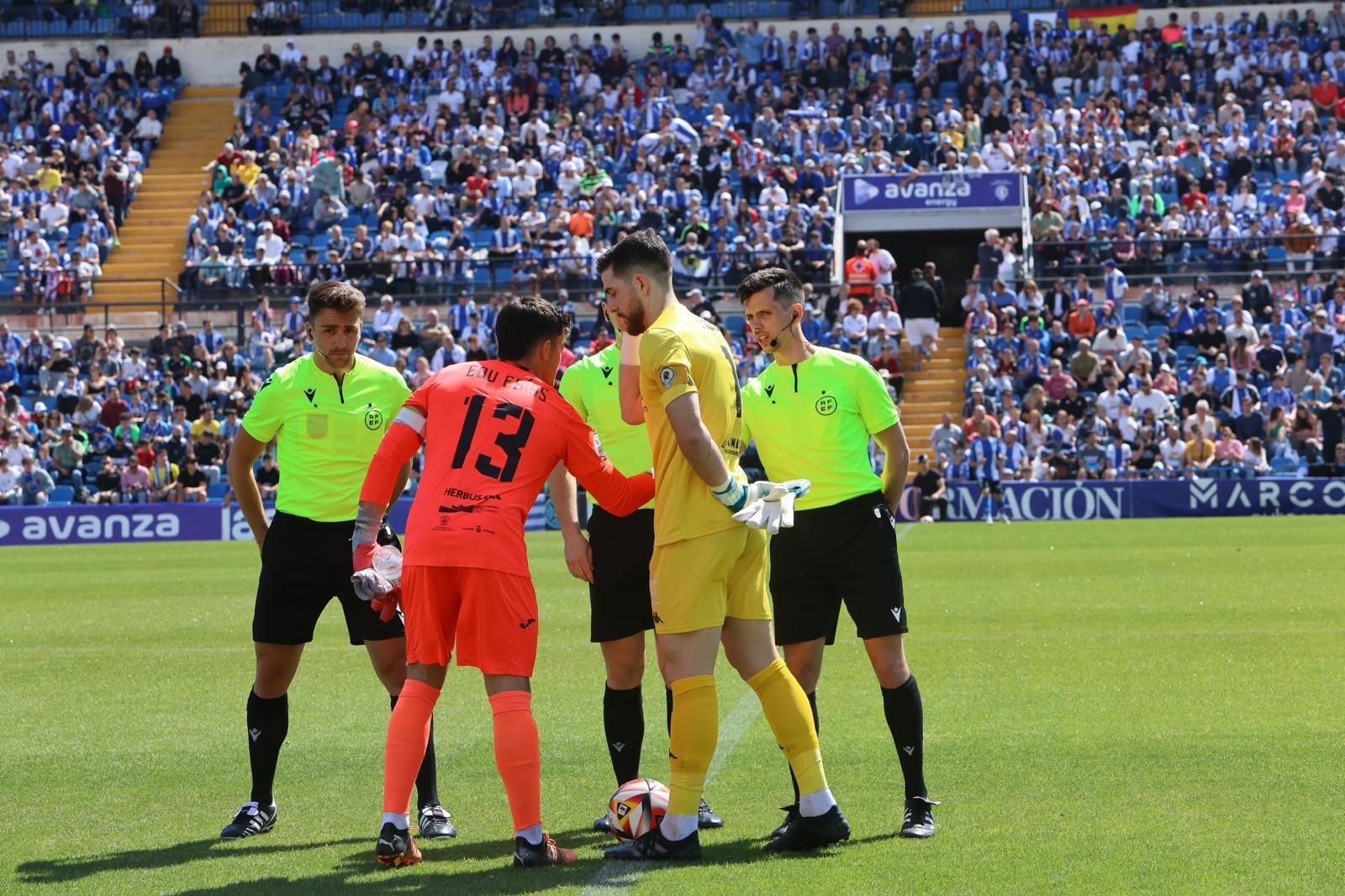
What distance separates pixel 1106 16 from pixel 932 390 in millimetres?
16555

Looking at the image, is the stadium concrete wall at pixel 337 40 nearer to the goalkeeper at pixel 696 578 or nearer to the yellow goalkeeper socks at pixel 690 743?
the goalkeeper at pixel 696 578

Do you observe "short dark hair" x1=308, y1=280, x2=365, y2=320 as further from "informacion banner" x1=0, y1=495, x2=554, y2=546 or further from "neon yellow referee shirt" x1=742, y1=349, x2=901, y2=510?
"informacion banner" x1=0, y1=495, x2=554, y2=546

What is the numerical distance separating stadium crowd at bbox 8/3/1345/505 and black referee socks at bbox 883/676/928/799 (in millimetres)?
20845

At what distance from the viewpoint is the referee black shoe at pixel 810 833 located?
620cm

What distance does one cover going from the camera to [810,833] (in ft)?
20.4

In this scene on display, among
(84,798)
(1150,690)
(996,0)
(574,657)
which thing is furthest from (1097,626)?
(996,0)

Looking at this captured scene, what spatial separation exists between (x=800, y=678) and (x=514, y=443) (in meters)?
1.75

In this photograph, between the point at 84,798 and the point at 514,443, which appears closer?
the point at 514,443

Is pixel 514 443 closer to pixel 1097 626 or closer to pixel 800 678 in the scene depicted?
pixel 800 678

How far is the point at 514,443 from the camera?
6.24 metres

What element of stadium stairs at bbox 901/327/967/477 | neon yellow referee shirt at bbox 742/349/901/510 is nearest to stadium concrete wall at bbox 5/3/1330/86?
stadium stairs at bbox 901/327/967/477

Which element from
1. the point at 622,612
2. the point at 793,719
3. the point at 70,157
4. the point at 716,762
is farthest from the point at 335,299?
the point at 70,157

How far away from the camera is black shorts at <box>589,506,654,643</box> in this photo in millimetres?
7082

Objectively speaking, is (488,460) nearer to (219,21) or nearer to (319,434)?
(319,434)
